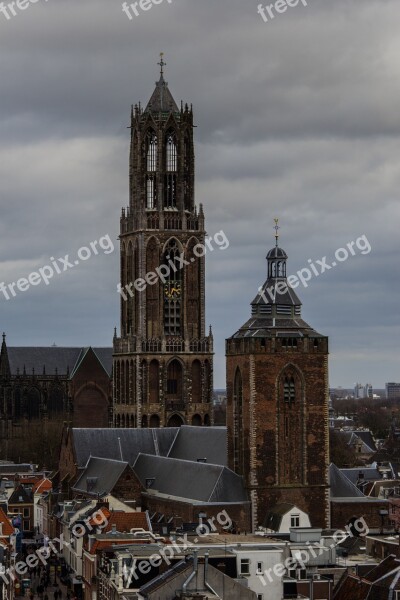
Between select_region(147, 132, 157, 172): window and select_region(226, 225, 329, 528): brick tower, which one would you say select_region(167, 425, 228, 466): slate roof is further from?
select_region(147, 132, 157, 172): window

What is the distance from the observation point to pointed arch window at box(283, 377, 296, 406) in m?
110

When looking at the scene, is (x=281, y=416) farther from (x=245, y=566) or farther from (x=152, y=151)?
(x=152, y=151)

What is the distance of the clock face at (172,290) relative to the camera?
157m

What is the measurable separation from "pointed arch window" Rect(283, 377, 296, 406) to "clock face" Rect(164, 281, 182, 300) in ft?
157

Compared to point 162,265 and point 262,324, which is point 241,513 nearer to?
point 262,324

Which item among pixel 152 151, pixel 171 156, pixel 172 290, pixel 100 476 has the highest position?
pixel 152 151

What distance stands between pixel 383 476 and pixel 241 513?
5967 centimetres

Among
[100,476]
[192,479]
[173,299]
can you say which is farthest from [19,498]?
[192,479]

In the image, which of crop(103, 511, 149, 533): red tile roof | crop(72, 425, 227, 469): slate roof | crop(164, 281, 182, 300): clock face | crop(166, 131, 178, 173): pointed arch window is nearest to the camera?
crop(103, 511, 149, 533): red tile roof

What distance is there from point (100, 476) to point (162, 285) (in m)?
34.9

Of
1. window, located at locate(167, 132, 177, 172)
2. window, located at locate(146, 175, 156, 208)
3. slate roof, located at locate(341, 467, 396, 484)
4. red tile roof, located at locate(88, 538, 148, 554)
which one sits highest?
window, located at locate(167, 132, 177, 172)

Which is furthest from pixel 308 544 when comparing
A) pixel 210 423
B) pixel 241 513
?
pixel 210 423

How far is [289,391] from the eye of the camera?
362 feet

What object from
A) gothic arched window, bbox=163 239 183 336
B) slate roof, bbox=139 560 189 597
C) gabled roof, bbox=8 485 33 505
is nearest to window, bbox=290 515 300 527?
slate roof, bbox=139 560 189 597
